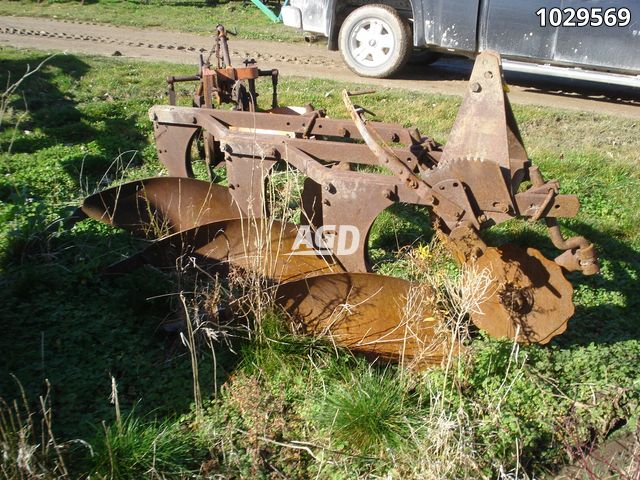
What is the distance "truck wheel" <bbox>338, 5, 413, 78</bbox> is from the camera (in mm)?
9617

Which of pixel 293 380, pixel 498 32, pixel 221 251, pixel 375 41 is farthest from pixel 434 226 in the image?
pixel 375 41

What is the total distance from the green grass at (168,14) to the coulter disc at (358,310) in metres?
10.8

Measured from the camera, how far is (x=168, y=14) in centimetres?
1666

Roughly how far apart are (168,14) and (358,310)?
588 inches

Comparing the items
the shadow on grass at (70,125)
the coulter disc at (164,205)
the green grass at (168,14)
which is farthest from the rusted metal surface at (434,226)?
the green grass at (168,14)

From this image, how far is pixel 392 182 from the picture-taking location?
3621 millimetres

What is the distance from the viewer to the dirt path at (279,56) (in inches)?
366

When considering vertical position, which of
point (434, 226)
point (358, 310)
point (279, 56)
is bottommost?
point (358, 310)

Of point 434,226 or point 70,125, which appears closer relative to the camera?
point 434,226

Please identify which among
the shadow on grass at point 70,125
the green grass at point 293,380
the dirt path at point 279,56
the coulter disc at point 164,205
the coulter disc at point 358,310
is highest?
the dirt path at point 279,56

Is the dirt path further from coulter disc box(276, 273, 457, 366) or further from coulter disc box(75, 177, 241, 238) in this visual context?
coulter disc box(276, 273, 457, 366)

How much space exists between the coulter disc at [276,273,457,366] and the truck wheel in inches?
269

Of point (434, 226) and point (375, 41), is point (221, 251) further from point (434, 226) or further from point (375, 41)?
point (375, 41)

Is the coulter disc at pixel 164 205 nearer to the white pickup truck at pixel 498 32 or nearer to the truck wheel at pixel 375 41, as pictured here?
the white pickup truck at pixel 498 32
